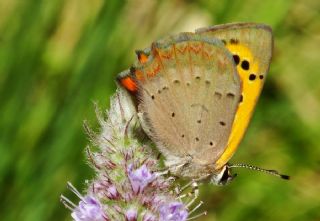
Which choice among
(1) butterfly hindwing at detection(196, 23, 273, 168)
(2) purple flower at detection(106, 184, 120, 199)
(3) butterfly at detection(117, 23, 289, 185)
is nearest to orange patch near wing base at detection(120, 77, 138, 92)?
(3) butterfly at detection(117, 23, 289, 185)

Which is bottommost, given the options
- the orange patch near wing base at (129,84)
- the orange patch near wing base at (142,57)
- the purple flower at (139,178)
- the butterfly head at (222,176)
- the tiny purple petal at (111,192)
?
the butterfly head at (222,176)

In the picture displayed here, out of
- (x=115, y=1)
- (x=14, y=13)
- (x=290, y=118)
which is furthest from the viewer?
(x=290, y=118)

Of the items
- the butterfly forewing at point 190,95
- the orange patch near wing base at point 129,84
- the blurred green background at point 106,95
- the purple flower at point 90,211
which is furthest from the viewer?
the blurred green background at point 106,95

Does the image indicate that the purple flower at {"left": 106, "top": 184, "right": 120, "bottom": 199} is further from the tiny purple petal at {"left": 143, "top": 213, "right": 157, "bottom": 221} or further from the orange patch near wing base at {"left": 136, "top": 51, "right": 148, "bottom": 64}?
the orange patch near wing base at {"left": 136, "top": 51, "right": 148, "bottom": 64}

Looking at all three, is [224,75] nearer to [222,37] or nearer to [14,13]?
[222,37]

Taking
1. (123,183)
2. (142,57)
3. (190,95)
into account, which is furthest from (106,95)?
(123,183)

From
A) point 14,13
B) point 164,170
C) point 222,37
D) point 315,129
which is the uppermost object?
point 14,13

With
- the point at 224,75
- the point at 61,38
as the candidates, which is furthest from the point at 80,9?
the point at 224,75

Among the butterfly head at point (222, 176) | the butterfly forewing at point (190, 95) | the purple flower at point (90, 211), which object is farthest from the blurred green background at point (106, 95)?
the purple flower at point (90, 211)

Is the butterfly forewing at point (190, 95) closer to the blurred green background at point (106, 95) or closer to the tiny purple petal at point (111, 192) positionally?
the tiny purple petal at point (111, 192)
